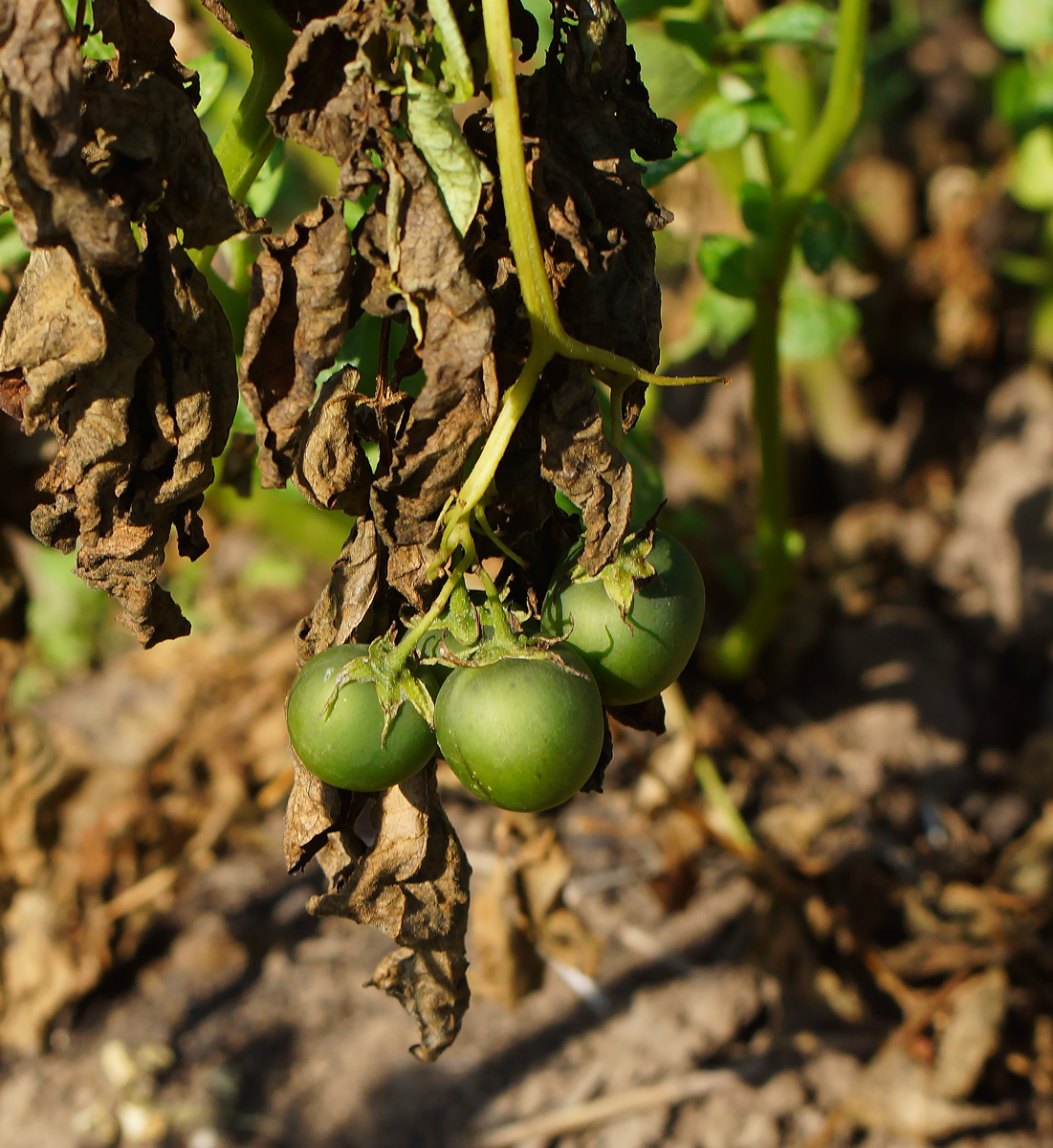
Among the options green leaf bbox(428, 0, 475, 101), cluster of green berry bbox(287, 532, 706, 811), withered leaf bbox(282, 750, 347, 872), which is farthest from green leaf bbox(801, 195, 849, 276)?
withered leaf bbox(282, 750, 347, 872)

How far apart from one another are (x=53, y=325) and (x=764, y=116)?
133 cm

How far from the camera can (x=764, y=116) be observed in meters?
1.93

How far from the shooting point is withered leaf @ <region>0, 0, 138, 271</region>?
992 mm

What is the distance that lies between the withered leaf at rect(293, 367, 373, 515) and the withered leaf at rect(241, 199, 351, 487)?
2 cm

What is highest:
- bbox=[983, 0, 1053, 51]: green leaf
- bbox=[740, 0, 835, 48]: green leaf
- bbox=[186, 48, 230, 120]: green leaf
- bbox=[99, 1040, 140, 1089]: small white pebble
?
bbox=[740, 0, 835, 48]: green leaf

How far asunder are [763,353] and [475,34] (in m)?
1.24

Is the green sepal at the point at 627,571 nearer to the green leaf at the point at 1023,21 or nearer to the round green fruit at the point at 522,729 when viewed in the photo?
the round green fruit at the point at 522,729

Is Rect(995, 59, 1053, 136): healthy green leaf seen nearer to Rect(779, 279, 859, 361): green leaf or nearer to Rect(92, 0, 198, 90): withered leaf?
Rect(779, 279, 859, 361): green leaf

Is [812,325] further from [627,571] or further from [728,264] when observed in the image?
[627,571]

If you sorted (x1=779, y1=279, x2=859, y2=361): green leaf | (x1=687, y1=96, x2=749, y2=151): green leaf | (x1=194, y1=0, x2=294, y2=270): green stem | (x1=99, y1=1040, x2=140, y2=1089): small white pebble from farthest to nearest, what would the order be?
(x1=99, y1=1040, x2=140, y2=1089): small white pebble → (x1=779, y1=279, x2=859, y2=361): green leaf → (x1=687, y1=96, x2=749, y2=151): green leaf → (x1=194, y1=0, x2=294, y2=270): green stem

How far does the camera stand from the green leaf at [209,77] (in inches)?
66.4

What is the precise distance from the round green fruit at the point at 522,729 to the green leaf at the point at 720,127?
1135mm

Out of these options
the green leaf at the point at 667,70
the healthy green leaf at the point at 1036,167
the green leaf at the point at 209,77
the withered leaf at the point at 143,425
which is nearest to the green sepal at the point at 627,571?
the withered leaf at the point at 143,425

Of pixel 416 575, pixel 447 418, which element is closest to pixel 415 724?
pixel 416 575
